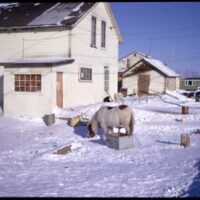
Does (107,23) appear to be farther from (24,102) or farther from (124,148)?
(124,148)

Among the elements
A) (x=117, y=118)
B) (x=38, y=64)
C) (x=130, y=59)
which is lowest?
(x=117, y=118)

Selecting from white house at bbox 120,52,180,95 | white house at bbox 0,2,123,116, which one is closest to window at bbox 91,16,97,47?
white house at bbox 0,2,123,116

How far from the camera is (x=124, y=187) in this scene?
7734 mm

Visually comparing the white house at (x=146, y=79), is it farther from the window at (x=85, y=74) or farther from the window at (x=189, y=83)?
the window at (x=189, y=83)

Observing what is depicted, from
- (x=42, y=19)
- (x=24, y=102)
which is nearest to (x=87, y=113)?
(x=24, y=102)

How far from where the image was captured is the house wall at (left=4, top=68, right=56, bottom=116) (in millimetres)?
19281

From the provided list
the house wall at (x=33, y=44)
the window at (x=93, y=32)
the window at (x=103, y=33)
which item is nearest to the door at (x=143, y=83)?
the window at (x=103, y=33)

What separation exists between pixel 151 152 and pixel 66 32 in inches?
487

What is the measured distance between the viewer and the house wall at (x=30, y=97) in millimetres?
19281

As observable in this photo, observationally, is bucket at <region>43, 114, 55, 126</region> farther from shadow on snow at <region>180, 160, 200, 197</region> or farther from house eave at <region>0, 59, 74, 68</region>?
shadow on snow at <region>180, 160, 200, 197</region>

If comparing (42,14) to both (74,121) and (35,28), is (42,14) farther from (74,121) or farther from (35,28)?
(74,121)

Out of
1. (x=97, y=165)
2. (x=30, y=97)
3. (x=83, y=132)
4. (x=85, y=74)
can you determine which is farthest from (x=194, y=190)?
(x=85, y=74)

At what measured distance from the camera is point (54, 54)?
22.1 m

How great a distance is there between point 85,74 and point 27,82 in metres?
5.13
